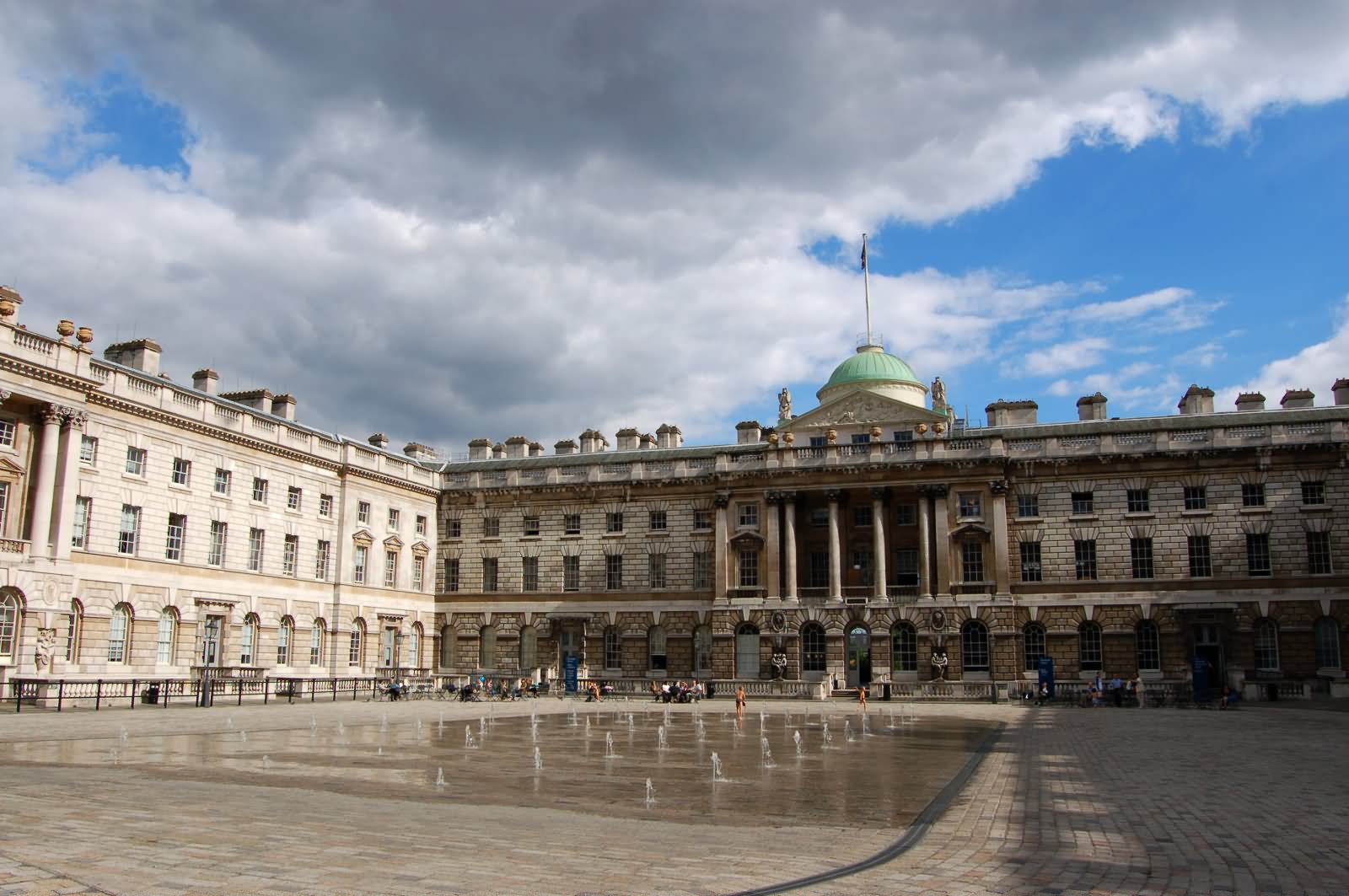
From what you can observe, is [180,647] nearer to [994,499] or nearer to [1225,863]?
[994,499]

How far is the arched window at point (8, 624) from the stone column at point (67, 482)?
2142 millimetres

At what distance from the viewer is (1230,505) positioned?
50.4 meters

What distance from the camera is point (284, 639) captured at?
1960 inches

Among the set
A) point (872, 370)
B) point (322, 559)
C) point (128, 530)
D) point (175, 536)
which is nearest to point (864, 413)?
point (872, 370)

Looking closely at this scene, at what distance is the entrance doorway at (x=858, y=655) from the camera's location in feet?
178

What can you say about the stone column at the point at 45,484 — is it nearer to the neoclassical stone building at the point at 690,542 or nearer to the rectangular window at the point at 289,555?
the neoclassical stone building at the point at 690,542

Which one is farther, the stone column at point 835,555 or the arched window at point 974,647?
the stone column at point 835,555

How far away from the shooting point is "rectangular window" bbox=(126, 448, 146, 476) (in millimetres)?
41688

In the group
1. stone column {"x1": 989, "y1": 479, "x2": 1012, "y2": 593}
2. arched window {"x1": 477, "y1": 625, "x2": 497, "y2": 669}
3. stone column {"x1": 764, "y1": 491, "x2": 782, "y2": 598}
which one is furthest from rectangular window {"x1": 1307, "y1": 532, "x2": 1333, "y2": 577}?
arched window {"x1": 477, "y1": 625, "x2": 497, "y2": 669}

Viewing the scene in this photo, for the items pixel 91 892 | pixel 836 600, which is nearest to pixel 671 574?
pixel 836 600

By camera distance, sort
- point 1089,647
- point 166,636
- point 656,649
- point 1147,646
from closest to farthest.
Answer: point 166,636 → point 1147,646 → point 1089,647 → point 656,649

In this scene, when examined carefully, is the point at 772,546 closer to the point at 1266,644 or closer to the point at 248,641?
the point at 1266,644

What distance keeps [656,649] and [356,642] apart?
1624 cm

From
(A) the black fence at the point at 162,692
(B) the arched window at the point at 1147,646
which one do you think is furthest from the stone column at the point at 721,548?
(B) the arched window at the point at 1147,646
